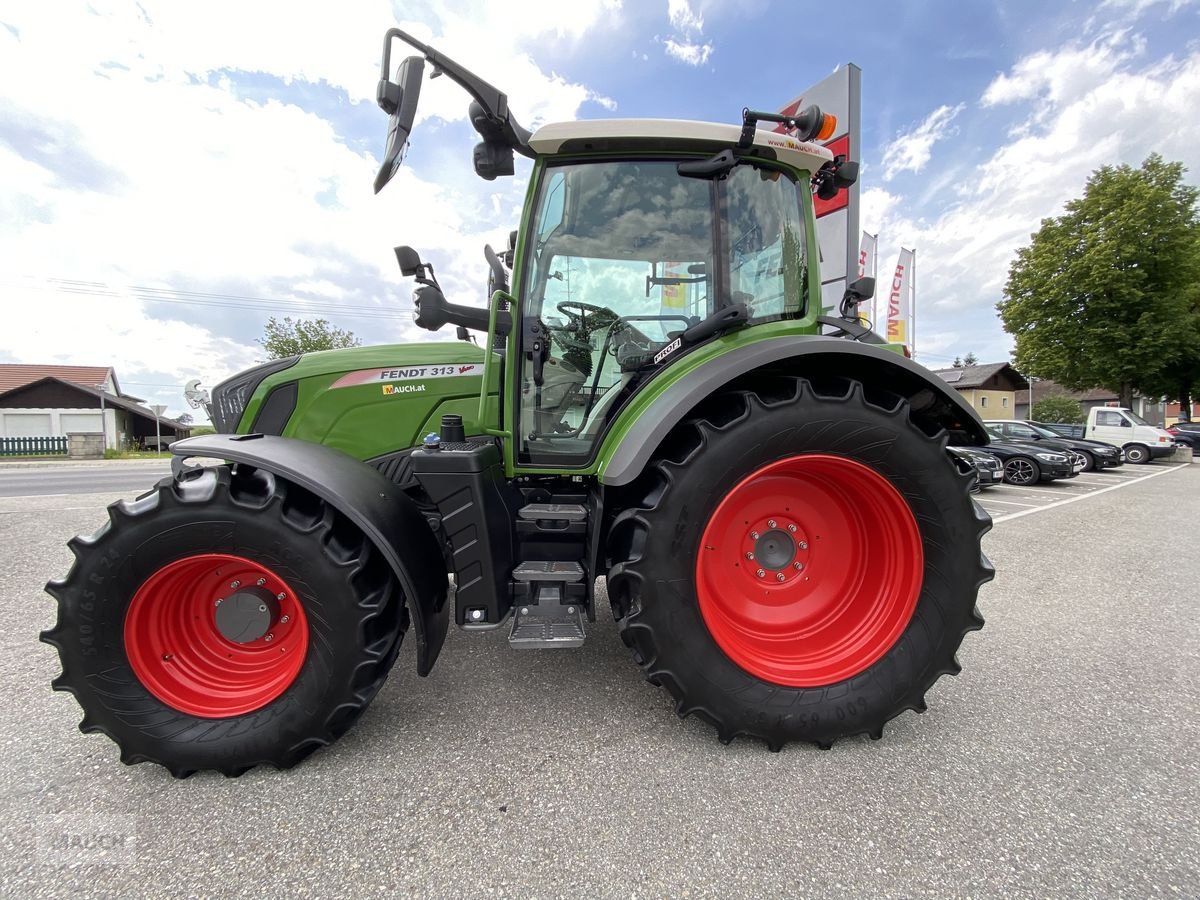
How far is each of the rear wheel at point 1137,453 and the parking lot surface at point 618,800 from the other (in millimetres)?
18690

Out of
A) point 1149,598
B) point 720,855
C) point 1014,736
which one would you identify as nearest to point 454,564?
point 720,855

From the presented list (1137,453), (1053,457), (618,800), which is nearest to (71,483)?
(618,800)

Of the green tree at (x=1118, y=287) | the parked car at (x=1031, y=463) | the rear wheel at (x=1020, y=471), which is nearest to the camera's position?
the parked car at (x=1031, y=463)

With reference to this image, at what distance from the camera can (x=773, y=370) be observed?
2.03 meters

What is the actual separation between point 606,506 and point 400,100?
1533 millimetres

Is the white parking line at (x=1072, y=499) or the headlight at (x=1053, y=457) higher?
the headlight at (x=1053, y=457)

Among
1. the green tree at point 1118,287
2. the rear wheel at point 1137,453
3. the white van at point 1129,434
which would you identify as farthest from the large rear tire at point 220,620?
the green tree at point 1118,287

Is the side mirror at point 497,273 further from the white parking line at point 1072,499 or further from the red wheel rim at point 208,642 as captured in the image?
the white parking line at point 1072,499

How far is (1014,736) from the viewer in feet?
6.36

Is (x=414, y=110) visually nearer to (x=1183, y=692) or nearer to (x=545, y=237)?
(x=545, y=237)

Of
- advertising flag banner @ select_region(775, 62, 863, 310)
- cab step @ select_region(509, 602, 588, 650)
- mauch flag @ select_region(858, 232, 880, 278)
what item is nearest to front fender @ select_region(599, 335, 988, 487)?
cab step @ select_region(509, 602, 588, 650)

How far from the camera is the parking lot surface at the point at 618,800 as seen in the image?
1356 mm

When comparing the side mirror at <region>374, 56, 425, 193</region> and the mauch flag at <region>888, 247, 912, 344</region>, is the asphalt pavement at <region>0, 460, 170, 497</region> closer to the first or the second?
the side mirror at <region>374, 56, 425, 193</region>

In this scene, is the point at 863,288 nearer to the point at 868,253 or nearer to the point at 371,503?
the point at 371,503
